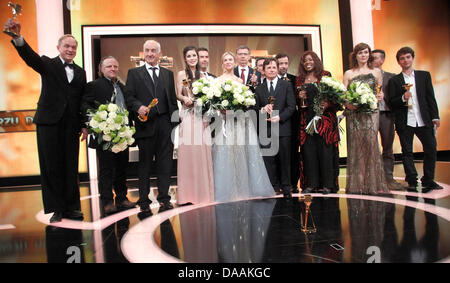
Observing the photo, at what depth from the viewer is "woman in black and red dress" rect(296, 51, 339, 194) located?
5164 millimetres

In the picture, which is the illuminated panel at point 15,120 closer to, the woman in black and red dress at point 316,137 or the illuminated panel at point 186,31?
the illuminated panel at point 186,31

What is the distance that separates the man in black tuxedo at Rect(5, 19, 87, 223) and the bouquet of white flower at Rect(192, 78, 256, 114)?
138cm

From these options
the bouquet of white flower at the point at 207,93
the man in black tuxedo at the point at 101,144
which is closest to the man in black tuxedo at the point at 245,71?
the bouquet of white flower at the point at 207,93

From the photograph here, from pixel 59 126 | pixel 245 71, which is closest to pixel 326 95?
pixel 245 71

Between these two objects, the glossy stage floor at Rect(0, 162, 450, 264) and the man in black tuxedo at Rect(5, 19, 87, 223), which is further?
the man in black tuxedo at Rect(5, 19, 87, 223)

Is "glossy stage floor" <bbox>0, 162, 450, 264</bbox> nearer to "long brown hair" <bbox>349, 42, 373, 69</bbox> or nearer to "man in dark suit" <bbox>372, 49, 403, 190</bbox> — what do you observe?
"man in dark suit" <bbox>372, 49, 403, 190</bbox>

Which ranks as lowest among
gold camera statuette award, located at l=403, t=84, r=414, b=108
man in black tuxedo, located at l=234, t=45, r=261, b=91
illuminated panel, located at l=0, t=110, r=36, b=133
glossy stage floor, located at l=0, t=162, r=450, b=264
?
glossy stage floor, located at l=0, t=162, r=450, b=264

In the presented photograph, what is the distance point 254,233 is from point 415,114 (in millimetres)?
3256

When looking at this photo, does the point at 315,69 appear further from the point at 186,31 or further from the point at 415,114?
the point at 186,31

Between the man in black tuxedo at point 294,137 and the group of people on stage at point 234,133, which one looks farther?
the man in black tuxedo at point 294,137

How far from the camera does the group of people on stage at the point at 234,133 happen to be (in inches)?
169

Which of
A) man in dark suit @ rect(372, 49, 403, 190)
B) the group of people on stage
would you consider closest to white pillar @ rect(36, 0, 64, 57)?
the group of people on stage

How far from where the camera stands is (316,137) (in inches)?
206

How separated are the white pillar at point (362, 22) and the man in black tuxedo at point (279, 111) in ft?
13.1
